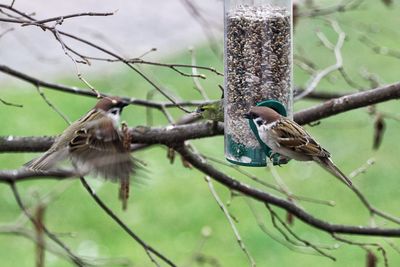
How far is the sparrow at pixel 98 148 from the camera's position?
109 inches

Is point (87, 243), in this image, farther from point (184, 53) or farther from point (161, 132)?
point (184, 53)

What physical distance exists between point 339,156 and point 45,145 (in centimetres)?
507

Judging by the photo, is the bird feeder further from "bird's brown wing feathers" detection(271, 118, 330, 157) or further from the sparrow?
the sparrow

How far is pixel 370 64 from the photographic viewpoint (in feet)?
33.4

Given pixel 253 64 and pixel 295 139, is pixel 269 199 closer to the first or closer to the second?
pixel 295 139

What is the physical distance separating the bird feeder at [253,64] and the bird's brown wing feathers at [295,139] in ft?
0.46

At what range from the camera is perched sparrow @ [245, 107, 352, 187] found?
126 inches

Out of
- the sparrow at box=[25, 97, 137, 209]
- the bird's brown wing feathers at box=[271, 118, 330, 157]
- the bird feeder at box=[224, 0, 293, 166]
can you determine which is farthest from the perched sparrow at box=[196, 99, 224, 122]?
the sparrow at box=[25, 97, 137, 209]

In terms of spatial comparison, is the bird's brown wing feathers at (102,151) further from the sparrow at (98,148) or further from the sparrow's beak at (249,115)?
the sparrow's beak at (249,115)

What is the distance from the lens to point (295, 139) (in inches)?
128

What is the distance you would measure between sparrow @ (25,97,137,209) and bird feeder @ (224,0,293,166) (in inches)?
22.7

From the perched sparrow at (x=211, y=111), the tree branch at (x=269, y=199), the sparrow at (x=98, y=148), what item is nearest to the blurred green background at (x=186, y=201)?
the tree branch at (x=269, y=199)

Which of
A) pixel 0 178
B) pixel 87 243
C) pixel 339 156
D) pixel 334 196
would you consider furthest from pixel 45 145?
pixel 339 156

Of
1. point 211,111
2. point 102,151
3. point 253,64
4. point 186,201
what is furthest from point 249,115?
point 186,201
